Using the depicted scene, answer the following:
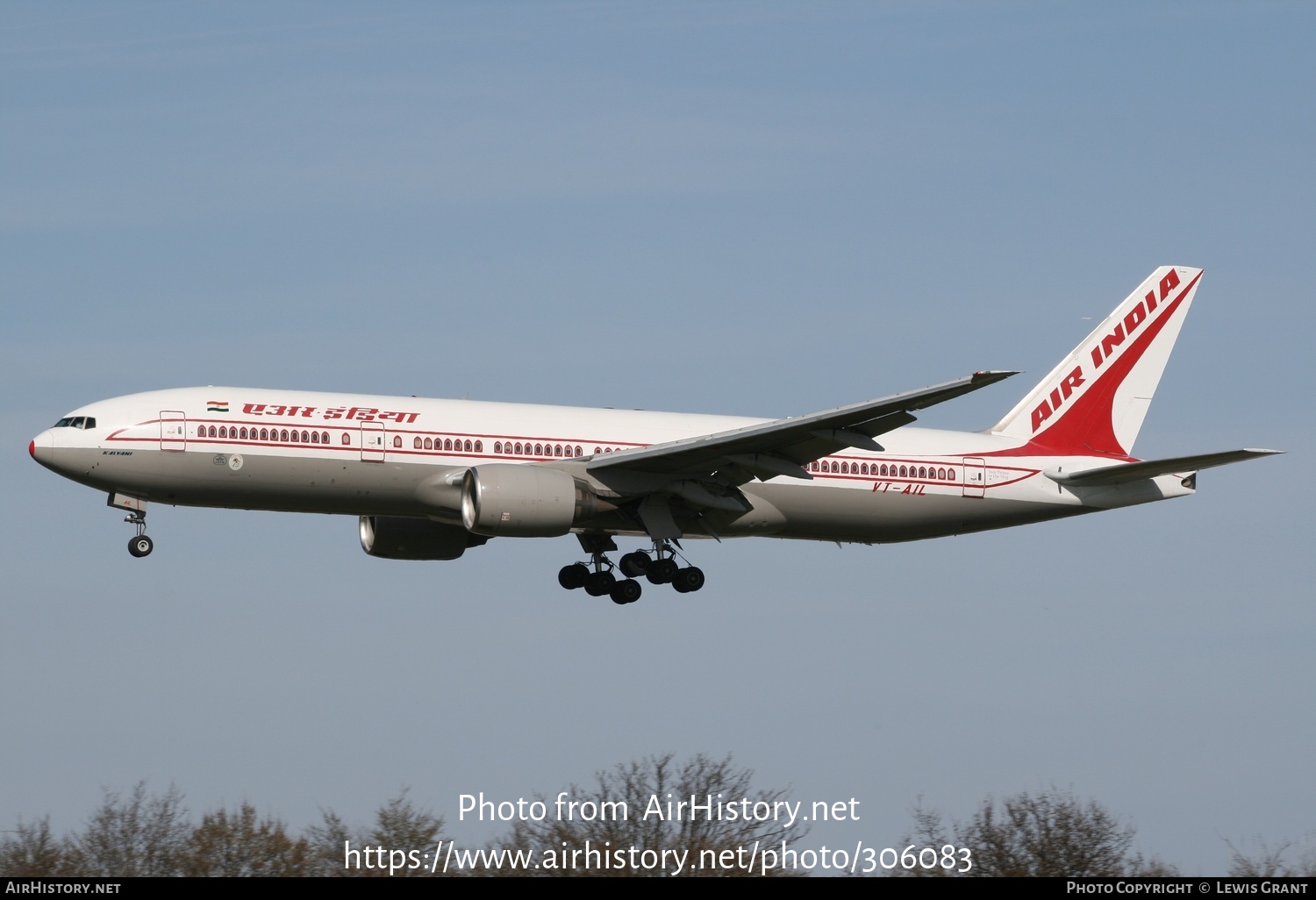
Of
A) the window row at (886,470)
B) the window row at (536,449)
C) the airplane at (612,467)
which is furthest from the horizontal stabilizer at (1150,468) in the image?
the window row at (536,449)

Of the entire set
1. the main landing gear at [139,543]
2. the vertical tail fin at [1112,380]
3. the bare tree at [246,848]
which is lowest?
the bare tree at [246,848]

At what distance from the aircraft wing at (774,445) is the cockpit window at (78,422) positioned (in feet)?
36.5

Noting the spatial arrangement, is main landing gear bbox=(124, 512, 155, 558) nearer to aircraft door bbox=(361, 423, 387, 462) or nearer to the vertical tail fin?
aircraft door bbox=(361, 423, 387, 462)

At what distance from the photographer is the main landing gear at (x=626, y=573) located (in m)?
46.2

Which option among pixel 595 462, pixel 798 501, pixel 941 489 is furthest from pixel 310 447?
pixel 941 489

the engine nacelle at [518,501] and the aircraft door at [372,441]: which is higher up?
the aircraft door at [372,441]

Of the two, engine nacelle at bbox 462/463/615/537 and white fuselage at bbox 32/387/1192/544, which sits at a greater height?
white fuselage at bbox 32/387/1192/544

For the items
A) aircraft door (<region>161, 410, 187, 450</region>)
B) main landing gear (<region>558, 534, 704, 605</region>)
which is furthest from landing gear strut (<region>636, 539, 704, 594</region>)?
aircraft door (<region>161, 410, 187, 450</region>)

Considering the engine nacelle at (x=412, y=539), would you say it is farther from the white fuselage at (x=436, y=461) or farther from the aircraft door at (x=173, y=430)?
the aircraft door at (x=173, y=430)

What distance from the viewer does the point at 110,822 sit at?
38688 mm

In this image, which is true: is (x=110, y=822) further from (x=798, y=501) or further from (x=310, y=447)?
(x=798, y=501)

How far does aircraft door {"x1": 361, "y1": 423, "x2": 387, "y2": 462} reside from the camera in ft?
138

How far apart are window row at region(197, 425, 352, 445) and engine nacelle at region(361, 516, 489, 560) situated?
21.7ft
